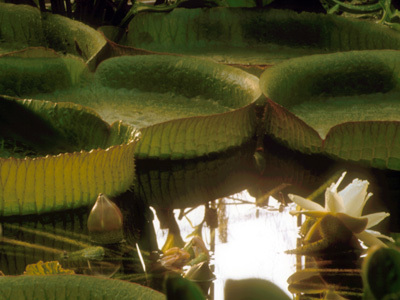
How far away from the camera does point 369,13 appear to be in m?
2.25

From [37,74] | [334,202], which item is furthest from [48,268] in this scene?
[37,74]

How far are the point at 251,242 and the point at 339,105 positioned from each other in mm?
699

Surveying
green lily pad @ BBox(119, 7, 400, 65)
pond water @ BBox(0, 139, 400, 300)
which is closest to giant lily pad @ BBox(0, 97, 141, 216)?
pond water @ BBox(0, 139, 400, 300)

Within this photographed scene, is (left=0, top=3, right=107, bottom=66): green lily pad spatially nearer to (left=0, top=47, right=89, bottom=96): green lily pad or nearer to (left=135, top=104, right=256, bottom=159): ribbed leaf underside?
(left=0, top=47, right=89, bottom=96): green lily pad

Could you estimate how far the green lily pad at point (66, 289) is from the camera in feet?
1.90

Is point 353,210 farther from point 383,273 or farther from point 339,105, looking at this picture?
point 339,105

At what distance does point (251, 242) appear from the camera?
0.99 metres

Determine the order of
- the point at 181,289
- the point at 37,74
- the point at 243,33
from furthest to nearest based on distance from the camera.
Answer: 1. the point at 243,33
2. the point at 37,74
3. the point at 181,289

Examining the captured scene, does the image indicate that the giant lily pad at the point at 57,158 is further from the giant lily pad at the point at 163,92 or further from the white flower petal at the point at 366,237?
the white flower petal at the point at 366,237

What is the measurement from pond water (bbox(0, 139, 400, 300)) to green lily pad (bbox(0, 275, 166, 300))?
0.70ft

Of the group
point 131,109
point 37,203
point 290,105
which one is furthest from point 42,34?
point 37,203

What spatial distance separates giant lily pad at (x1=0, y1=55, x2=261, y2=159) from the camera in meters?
1.38

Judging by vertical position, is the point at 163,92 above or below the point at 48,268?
above

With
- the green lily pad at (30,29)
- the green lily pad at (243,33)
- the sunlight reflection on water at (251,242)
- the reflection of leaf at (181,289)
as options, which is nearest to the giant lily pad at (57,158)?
the sunlight reflection on water at (251,242)
